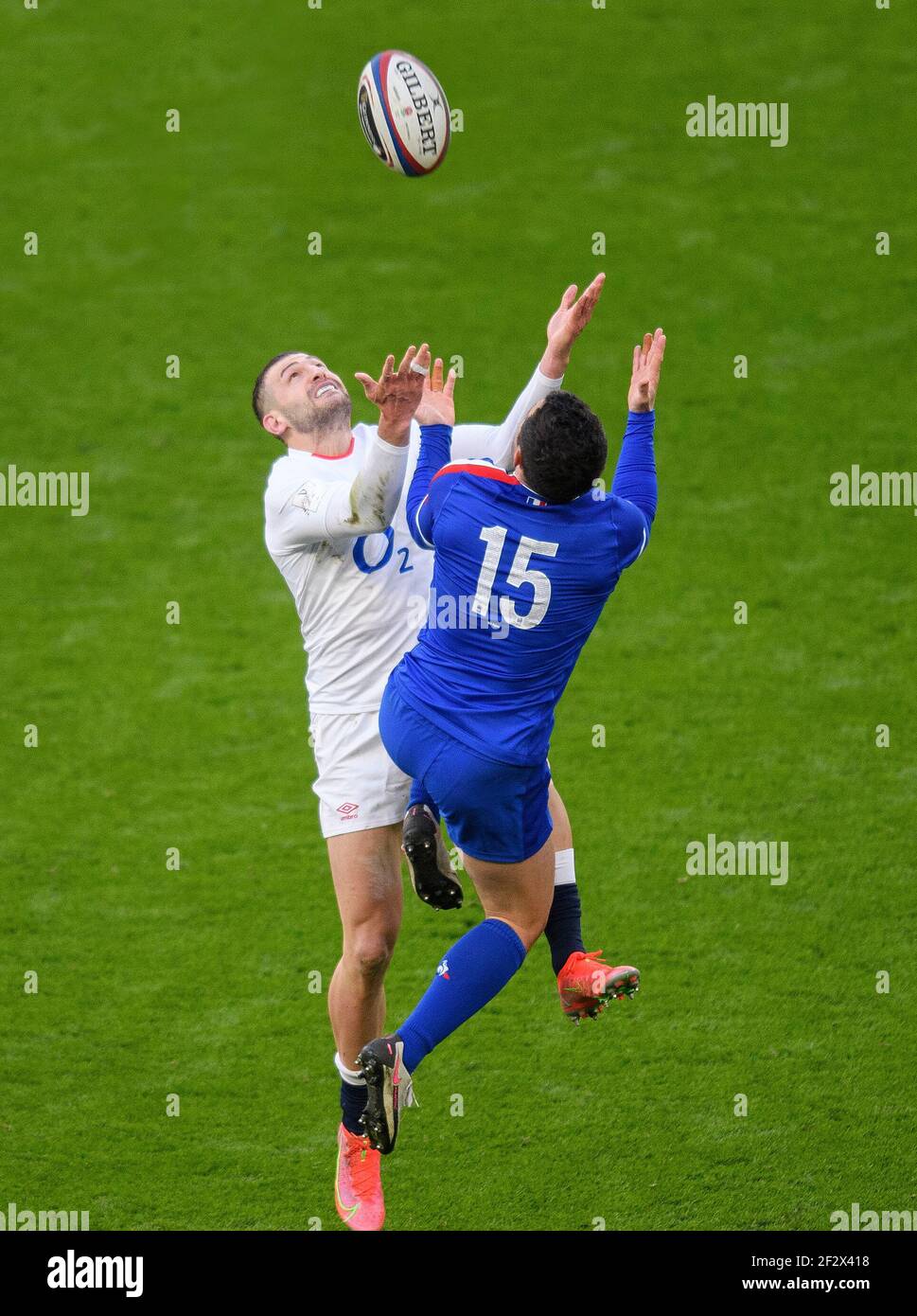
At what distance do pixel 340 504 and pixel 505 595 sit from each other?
638mm

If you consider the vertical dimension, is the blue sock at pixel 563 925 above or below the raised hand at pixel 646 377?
below

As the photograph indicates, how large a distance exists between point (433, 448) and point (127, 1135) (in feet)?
9.79

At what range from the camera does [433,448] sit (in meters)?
5.00

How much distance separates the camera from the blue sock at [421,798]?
512 cm

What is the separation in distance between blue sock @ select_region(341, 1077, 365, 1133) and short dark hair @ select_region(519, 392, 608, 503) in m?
2.29

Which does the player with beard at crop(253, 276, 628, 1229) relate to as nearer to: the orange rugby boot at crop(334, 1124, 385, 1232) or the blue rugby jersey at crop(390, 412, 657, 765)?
the orange rugby boot at crop(334, 1124, 385, 1232)

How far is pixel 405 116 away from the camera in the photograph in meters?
6.39

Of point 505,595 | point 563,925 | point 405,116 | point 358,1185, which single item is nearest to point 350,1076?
point 358,1185

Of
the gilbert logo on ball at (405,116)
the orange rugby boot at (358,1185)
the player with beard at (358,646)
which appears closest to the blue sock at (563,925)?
the player with beard at (358,646)

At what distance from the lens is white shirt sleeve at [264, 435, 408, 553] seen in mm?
4781

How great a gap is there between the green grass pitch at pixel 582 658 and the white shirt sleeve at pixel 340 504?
7.95 ft

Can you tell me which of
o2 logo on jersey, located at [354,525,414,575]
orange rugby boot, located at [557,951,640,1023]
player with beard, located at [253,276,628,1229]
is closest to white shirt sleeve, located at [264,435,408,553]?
player with beard, located at [253,276,628,1229]

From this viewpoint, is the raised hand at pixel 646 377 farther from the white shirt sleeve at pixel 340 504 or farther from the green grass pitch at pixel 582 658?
the green grass pitch at pixel 582 658

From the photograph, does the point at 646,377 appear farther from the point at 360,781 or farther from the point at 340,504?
the point at 360,781
